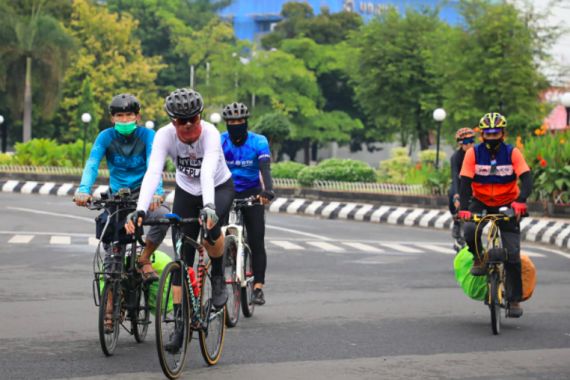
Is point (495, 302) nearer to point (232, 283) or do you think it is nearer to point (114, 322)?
point (232, 283)

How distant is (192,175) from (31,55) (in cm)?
6891

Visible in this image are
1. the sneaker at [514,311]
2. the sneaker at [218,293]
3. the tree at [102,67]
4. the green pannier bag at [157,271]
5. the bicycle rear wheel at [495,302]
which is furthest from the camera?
the tree at [102,67]

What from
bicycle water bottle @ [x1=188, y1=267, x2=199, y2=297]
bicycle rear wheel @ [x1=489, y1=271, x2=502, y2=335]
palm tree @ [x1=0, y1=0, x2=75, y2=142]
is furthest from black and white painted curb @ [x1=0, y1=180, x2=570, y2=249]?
palm tree @ [x1=0, y1=0, x2=75, y2=142]

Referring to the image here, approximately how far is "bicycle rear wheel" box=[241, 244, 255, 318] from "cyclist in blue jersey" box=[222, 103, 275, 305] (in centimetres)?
12

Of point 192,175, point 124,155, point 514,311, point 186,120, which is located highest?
point 186,120

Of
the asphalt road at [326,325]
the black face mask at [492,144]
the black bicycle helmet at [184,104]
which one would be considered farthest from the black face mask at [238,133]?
the black bicycle helmet at [184,104]

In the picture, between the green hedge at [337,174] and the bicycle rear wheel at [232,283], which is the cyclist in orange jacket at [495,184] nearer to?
the bicycle rear wheel at [232,283]

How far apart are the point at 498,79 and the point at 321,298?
128 ft

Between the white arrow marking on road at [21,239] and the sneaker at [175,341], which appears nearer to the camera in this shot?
the sneaker at [175,341]

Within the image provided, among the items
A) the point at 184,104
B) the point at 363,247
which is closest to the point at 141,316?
the point at 184,104

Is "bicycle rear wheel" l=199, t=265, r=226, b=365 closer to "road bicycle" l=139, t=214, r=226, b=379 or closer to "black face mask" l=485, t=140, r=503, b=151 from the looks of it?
"road bicycle" l=139, t=214, r=226, b=379

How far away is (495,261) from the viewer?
448 inches

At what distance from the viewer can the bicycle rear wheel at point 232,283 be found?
11.1 metres

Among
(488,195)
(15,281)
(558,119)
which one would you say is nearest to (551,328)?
(488,195)
